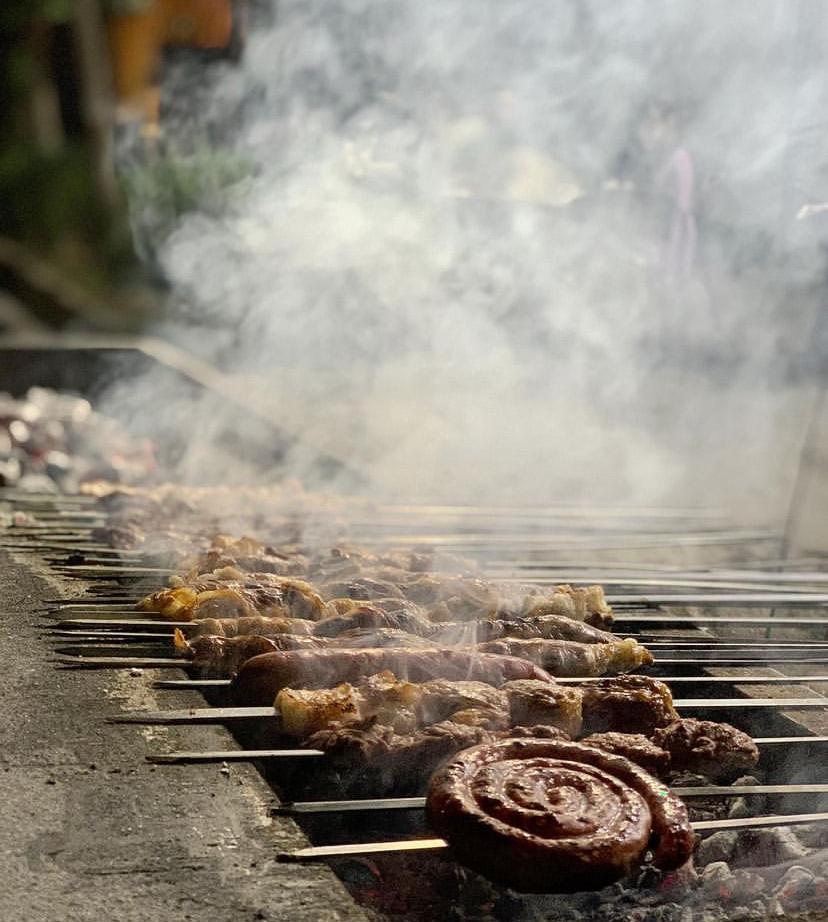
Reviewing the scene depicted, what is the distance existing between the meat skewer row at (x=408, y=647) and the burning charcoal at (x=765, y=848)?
0.85m

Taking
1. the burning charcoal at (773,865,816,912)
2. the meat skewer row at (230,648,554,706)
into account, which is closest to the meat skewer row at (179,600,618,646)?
the meat skewer row at (230,648,554,706)

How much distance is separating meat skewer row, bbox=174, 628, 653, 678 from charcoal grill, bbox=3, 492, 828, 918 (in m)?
0.09

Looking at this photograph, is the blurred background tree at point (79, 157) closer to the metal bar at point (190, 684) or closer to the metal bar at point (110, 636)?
the metal bar at point (110, 636)

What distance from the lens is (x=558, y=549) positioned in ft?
20.0

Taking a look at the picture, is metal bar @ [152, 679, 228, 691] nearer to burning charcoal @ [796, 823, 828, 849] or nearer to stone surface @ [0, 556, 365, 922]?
stone surface @ [0, 556, 365, 922]

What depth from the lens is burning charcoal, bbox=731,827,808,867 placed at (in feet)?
11.0

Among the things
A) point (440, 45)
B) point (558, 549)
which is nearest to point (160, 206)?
point (440, 45)

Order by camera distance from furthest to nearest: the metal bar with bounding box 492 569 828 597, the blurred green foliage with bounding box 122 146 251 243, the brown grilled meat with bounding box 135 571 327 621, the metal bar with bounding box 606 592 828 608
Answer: the blurred green foliage with bounding box 122 146 251 243 → the metal bar with bounding box 492 569 828 597 → the metal bar with bounding box 606 592 828 608 → the brown grilled meat with bounding box 135 571 327 621

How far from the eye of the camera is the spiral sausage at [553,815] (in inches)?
103

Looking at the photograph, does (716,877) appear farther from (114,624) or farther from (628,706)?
(114,624)

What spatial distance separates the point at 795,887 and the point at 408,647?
1486mm

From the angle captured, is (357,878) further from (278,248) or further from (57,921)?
(278,248)

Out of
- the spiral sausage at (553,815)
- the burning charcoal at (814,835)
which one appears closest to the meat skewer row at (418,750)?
the spiral sausage at (553,815)

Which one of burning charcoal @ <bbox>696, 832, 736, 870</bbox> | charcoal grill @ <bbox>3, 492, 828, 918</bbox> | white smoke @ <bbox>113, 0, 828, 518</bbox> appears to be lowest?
burning charcoal @ <bbox>696, 832, 736, 870</bbox>
